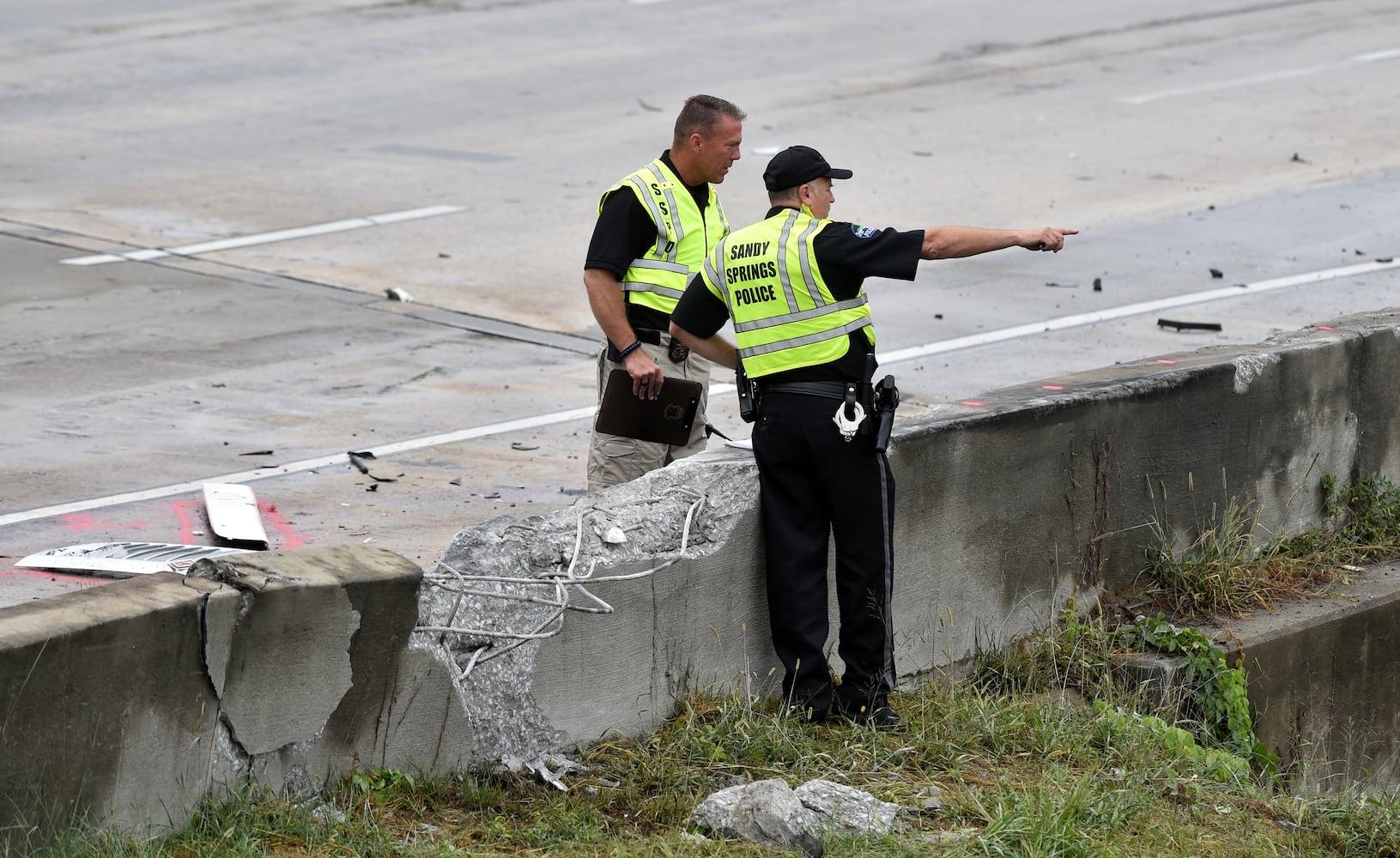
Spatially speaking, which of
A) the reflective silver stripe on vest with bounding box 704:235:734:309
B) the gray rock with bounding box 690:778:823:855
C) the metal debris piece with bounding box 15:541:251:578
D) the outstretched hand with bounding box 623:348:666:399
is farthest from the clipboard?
the gray rock with bounding box 690:778:823:855

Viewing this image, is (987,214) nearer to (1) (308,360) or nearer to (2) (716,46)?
(1) (308,360)

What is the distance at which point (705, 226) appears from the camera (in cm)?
715

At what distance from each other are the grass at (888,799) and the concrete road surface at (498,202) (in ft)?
7.52

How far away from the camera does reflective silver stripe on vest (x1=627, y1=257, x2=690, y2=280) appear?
23.2 ft

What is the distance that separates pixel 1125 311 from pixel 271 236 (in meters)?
6.32

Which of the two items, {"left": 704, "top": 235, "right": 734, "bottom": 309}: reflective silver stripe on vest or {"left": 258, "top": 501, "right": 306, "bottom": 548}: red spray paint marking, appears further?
{"left": 258, "top": 501, "right": 306, "bottom": 548}: red spray paint marking

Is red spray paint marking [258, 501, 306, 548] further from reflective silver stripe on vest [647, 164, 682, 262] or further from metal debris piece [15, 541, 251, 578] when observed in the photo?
reflective silver stripe on vest [647, 164, 682, 262]

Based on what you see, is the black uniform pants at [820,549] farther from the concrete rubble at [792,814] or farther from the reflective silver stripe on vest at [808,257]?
the concrete rubble at [792,814]

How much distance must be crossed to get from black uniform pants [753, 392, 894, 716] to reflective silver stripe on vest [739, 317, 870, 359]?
16 cm

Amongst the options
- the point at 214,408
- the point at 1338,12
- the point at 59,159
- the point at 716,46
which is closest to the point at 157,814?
the point at 214,408

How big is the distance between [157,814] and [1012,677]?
318 centimetres

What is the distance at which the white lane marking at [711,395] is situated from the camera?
27.2 ft

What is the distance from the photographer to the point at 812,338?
592cm

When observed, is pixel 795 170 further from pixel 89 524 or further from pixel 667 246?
pixel 89 524
